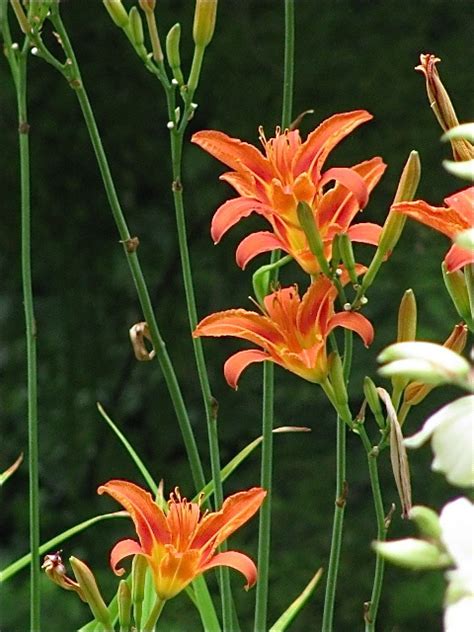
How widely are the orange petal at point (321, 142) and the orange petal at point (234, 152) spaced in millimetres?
13

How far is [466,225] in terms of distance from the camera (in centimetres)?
40

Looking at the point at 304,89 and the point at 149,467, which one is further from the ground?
the point at 304,89

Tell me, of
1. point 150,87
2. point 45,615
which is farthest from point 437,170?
point 45,615

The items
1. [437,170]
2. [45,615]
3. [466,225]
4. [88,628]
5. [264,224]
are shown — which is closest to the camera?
[466,225]

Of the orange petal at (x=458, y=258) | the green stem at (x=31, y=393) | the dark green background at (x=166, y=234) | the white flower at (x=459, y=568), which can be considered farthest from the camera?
the dark green background at (x=166, y=234)

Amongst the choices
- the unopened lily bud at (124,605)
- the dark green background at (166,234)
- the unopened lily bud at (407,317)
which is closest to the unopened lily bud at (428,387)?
the unopened lily bud at (407,317)

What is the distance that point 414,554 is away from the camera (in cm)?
28

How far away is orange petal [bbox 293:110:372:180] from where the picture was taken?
1.56 ft

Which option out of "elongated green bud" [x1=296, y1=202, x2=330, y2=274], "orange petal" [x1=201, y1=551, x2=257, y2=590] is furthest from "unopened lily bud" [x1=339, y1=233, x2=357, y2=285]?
"orange petal" [x1=201, y1=551, x2=257, y2=590]

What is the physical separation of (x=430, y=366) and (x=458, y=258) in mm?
117

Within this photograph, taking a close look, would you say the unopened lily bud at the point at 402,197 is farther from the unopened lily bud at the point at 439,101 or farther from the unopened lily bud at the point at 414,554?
the unopened lily bud at the point at 414,554

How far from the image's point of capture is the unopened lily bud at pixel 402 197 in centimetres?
45

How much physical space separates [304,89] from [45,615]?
73 centimetres

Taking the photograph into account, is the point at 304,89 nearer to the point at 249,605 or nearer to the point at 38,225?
the point at 38,225
